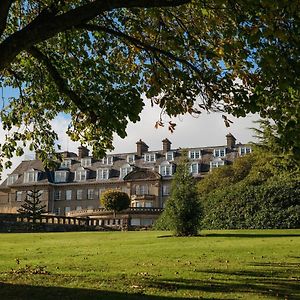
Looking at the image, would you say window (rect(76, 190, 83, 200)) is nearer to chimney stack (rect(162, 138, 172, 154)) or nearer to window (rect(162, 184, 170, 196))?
window (rect(162, 184, 170, 196))

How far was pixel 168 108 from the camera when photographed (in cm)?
986

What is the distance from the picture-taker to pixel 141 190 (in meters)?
79.8

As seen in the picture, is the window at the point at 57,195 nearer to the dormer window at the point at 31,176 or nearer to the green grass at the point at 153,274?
the dormer window at the point at 31,176

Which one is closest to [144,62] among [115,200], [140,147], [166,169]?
[115,200]

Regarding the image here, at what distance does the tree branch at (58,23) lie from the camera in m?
7.75

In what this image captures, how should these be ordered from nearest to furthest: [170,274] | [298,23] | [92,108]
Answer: [298,23] < [92,108] < [170,274]

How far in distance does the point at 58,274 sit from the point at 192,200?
1759cm

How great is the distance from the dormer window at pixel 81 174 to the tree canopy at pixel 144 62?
7158 cm

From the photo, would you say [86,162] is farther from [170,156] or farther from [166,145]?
[170,156]

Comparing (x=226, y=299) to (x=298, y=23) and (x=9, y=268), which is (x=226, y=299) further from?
(x=9, y=268)

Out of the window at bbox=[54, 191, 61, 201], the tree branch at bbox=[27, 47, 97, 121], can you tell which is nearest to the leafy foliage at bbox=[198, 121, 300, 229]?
the tree branch at bbox=[27, 47, 97, 121]

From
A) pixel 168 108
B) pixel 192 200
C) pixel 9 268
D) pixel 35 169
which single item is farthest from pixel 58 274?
pixel 35 169

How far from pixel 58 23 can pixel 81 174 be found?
79.1m

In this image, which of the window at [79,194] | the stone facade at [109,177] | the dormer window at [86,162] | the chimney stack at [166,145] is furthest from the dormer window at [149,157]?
the window at [79,194]
